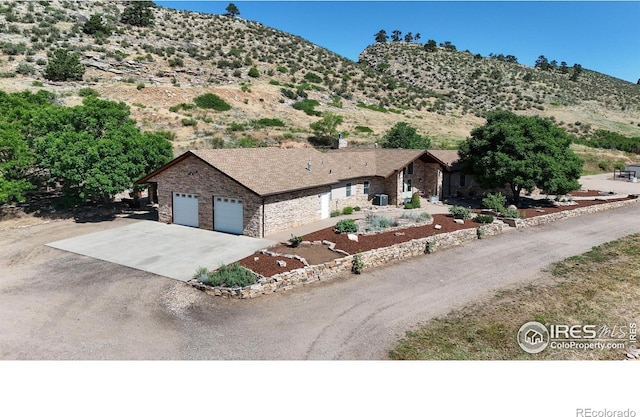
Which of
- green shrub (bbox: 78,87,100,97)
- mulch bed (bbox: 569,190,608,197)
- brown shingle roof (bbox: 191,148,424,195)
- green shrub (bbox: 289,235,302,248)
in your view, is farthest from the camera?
green shrub (bbox: 78,87,100,97)

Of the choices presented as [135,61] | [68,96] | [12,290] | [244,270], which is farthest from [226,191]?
[135,61]

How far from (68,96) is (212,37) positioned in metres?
40.6

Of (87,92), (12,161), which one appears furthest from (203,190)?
(87,92)

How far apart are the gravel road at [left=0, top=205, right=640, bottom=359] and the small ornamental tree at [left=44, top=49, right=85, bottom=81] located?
42.6 m

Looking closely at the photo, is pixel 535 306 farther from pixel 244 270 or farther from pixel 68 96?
pixel 68 96

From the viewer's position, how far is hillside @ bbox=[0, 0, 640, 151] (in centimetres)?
5325

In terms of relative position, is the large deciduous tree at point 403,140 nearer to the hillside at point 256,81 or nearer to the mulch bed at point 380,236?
the hillside at point 256,81

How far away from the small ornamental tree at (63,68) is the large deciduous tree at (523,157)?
169 ft

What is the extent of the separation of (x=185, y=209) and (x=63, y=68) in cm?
4275

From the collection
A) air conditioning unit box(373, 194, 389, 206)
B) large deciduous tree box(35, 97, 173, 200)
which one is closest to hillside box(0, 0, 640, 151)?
large deciduous tree box(35, 97, 173, 200)

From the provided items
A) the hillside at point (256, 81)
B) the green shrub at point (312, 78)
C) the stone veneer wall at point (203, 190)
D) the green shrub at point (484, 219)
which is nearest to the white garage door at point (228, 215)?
the stone veneer wall at point (203, 190)

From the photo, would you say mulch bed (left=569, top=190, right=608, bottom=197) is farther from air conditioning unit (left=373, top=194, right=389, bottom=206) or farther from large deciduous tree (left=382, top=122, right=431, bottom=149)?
air conditioning unit (left=373, top=194, right=389, bottom=206)

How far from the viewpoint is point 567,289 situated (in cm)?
1595

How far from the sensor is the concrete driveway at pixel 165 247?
702 inches
